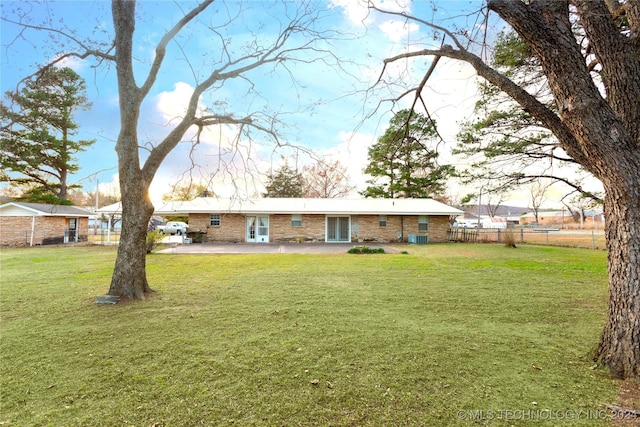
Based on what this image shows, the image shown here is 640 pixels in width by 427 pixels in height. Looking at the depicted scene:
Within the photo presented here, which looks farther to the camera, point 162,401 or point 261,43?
point 261,43

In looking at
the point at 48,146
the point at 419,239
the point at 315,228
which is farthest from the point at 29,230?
the point at 419,239

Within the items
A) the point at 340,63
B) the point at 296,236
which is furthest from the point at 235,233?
the point at 340,63

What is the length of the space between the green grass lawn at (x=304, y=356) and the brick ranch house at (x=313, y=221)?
44.9 ft

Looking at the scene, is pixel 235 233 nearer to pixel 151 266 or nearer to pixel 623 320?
pixel 151 266

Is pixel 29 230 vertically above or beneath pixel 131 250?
above

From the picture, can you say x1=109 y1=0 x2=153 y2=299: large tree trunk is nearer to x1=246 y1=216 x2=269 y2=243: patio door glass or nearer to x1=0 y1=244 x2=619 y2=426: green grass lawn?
x1=0 y1=244 x2=619 y2=426: green grass lawn

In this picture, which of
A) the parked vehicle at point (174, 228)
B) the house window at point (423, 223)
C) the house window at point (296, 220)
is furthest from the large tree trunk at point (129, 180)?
the parked vehicle at point (174, 228)

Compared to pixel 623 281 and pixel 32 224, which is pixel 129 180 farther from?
pixel 32 224

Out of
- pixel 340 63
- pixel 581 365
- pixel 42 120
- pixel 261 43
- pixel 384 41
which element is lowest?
pixel 581 365

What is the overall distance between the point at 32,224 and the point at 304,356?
2458 cm

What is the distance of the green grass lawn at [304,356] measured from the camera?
253 cm

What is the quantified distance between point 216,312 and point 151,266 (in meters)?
7.01

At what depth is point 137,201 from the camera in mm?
6359

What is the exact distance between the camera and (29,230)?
1978cm
